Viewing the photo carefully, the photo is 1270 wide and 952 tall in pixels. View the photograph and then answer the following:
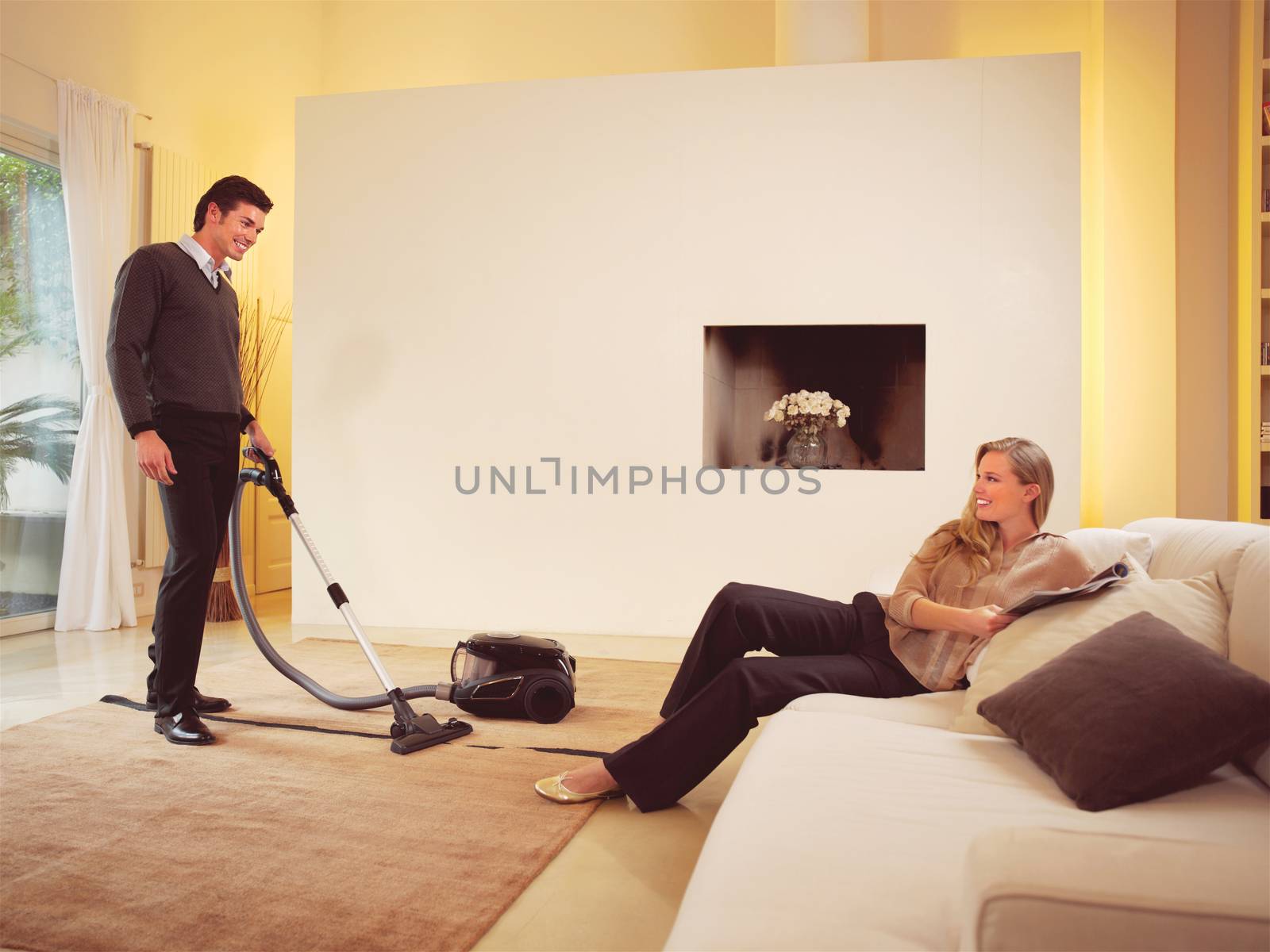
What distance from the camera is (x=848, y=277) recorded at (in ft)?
15.1

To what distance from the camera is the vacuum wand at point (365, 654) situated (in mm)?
2809

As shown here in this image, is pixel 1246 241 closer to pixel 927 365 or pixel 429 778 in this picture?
pixel 927 365

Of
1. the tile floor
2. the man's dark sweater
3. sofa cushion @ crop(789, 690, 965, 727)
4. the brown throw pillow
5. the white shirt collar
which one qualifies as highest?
the white shirt collar

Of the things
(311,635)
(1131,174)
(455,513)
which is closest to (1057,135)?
(1131,174)

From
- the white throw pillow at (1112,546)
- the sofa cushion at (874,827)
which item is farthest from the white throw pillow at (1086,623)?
the white throw pillow at (1112,546)

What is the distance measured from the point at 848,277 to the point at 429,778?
3.09m

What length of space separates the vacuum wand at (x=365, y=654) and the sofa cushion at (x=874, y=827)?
55.2 inches

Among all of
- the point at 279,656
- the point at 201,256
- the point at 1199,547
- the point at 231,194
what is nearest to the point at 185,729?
the point at 279,656

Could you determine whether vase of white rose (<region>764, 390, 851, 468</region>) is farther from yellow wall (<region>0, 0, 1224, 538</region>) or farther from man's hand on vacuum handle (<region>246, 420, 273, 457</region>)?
man's hand on vacuum handle (<region>246, 420, 273, 457</region>)

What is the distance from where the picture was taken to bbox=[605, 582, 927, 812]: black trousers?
2.05 metres

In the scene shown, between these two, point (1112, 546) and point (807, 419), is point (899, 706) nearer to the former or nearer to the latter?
point (1112, 546)

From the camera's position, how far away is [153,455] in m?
2.78

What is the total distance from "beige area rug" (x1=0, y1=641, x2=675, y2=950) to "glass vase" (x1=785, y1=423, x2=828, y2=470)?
2.13 meters
